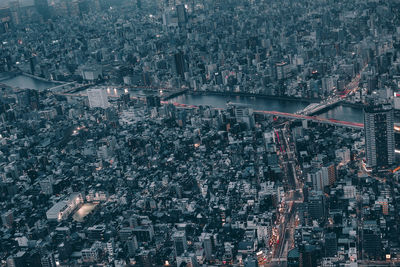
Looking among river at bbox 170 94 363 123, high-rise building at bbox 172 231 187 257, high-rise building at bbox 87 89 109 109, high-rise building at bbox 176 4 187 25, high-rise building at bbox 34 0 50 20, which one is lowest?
river at bbox 170 94 363 123

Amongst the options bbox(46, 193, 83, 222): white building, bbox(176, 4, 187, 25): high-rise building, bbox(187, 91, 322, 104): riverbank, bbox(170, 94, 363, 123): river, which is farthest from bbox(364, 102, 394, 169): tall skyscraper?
bbox(176, 4, 187, 25): high-rise building

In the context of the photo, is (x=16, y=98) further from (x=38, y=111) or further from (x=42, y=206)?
(x=42, y=206)

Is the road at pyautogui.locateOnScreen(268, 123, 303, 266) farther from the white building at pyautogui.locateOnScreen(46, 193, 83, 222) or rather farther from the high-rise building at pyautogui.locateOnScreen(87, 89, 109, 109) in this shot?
the high-rise building at pyautogui.locateOnScreen(87, 89, 109, 109)

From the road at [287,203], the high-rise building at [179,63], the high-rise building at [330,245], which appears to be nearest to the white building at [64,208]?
the road at [287,203]

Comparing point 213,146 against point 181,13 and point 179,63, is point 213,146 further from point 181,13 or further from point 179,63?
point 181,13

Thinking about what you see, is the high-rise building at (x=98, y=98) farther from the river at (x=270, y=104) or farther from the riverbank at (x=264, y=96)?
the riverbank at (x=264, y=96)

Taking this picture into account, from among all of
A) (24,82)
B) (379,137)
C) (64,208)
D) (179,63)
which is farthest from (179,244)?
(24,82)

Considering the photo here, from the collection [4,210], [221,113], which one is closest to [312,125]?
[221,113]
